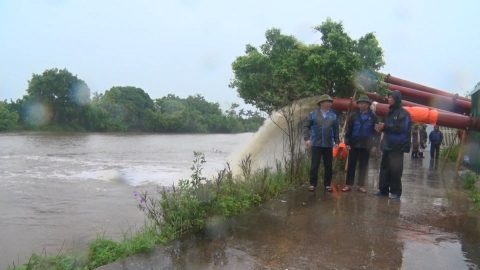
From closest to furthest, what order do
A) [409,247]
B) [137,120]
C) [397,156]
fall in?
[409,247] → [397,156] → [137,120]

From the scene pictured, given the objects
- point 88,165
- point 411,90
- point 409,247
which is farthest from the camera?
point 88,165

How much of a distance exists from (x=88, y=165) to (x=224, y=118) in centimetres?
5365

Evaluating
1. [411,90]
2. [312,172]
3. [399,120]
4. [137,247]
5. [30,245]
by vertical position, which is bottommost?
[30,245]

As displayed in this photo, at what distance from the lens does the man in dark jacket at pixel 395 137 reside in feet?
20.2

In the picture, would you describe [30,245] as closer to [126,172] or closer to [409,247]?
[409,247]

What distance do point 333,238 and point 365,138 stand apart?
9.21ft

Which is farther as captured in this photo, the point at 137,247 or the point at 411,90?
the point at 411,90

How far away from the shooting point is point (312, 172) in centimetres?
669

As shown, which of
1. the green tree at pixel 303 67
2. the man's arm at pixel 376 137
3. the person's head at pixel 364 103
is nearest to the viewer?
the person's head at pixel 364 103

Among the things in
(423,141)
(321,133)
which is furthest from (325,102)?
(423,141)

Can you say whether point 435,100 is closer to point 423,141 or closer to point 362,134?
point 362,134

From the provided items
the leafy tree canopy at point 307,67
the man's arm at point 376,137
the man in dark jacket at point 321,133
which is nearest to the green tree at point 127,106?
the leafy tree canopy at point 307,67

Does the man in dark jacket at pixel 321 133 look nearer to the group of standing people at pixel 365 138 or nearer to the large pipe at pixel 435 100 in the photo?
the group of standing people at pixel 365 138

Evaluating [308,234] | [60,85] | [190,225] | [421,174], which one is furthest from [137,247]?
→ [60,85]
